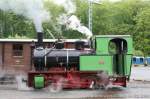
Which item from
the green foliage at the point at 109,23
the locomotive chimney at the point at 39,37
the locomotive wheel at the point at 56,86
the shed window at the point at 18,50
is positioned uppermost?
the green foliage at the point at 109,23

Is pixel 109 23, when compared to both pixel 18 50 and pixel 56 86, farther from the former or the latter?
pixel 56 86

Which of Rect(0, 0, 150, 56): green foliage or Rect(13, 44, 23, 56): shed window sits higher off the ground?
Rect(0, 0, 150, 56): green foliage

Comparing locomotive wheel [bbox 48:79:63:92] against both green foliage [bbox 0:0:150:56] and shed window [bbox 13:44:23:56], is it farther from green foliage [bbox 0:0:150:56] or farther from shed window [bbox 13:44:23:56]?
green foliage [bbox 0:0:150:56]

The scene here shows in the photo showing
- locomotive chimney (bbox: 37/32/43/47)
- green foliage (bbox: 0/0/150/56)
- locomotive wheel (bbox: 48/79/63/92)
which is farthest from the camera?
green foliage (bbox: 0/0/150/56)

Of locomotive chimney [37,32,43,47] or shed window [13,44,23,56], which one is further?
shed window [13,44,23,56]

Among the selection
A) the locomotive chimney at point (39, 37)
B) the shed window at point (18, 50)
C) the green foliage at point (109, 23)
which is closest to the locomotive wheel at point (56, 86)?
the locomotive chimney at point (39, 37)

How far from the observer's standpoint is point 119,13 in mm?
86188

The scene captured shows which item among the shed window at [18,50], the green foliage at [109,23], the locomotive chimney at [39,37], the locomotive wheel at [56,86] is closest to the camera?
the locomotive wheel at [56,86]

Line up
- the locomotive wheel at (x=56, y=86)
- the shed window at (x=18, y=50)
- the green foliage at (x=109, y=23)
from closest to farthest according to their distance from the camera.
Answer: the locomotive wheel at (x=56, y=86)
the shed window at (x=18, y=50)
the green foliage at (x=109, y=23)

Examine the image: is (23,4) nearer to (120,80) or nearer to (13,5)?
(13,5)

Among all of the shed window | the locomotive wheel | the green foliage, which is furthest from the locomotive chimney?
the green foliage

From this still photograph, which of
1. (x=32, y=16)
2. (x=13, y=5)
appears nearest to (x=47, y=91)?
(x=32, y=16)

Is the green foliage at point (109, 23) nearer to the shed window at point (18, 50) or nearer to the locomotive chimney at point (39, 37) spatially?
the shed window at point (18, 50)

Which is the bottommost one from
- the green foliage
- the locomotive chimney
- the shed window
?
Answer: the shed window
